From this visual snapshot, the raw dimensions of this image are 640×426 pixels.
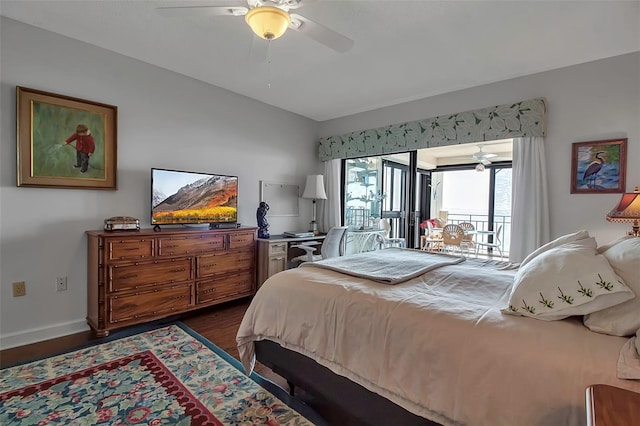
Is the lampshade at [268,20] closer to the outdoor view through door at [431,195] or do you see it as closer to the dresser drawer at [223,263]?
the dresser drawer at [223,263]

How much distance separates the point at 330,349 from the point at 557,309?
1.00 metres

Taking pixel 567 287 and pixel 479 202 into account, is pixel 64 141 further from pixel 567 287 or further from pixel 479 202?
pixel 479 202

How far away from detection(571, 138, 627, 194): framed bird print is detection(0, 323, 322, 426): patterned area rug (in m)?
3.17

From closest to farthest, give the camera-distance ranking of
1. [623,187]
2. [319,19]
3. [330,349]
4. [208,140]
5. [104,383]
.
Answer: [330,349] → [104,383] → [319,19] → [623,187] → [208,140]

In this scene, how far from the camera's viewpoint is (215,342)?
264 centimetres

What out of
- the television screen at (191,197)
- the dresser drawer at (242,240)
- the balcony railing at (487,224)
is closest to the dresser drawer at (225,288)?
the dresser drawer at (242,240)

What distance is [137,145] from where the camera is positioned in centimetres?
315

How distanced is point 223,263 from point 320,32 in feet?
8.26

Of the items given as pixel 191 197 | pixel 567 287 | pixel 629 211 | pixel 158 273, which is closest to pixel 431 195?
pixel 629 211

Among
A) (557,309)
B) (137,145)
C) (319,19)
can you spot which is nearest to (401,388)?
(557,309)

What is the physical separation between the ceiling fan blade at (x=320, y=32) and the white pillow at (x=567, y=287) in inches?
67.9

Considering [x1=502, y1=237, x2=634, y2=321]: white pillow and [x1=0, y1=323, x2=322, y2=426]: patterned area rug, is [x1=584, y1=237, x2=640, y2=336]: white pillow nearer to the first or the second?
[x1=502, y1=237, x2=634, y2=321]: white pillow

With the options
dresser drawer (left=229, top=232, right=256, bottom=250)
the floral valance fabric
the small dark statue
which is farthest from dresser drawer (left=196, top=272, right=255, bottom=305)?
the floral valance fabric

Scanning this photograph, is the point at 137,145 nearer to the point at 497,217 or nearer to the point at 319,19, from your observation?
the point at 319,19
